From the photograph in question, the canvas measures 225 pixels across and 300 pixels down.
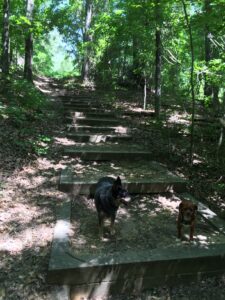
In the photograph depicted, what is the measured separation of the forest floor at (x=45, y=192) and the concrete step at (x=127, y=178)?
31cm

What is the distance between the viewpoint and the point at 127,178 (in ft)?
19.8

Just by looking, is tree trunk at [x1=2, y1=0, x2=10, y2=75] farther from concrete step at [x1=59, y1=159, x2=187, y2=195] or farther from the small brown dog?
the small brown dog

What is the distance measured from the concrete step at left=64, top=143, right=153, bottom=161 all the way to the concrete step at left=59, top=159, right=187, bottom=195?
0.29 metres

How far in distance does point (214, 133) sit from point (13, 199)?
6.14 m

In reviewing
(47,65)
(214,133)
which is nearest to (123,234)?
(214,133)

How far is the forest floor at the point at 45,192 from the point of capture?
146 inches

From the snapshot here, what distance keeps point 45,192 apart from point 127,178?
1.56m

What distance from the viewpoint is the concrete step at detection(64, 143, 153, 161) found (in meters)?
7.26

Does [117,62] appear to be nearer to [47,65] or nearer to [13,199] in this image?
[13,199]

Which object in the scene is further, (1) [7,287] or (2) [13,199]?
(2) [13,199]

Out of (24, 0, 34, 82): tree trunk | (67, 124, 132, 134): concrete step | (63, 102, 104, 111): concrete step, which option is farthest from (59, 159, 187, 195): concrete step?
(24, 0, 34, 82): tree trunk

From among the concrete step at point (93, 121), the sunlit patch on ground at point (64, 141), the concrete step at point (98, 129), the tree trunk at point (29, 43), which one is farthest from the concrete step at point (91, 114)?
the tree trunk at point (29, 43)

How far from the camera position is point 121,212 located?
519 centimetres

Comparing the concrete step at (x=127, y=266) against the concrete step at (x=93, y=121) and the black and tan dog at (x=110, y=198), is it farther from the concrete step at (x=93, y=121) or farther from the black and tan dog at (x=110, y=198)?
the concrete step at (x=93, y=121)
